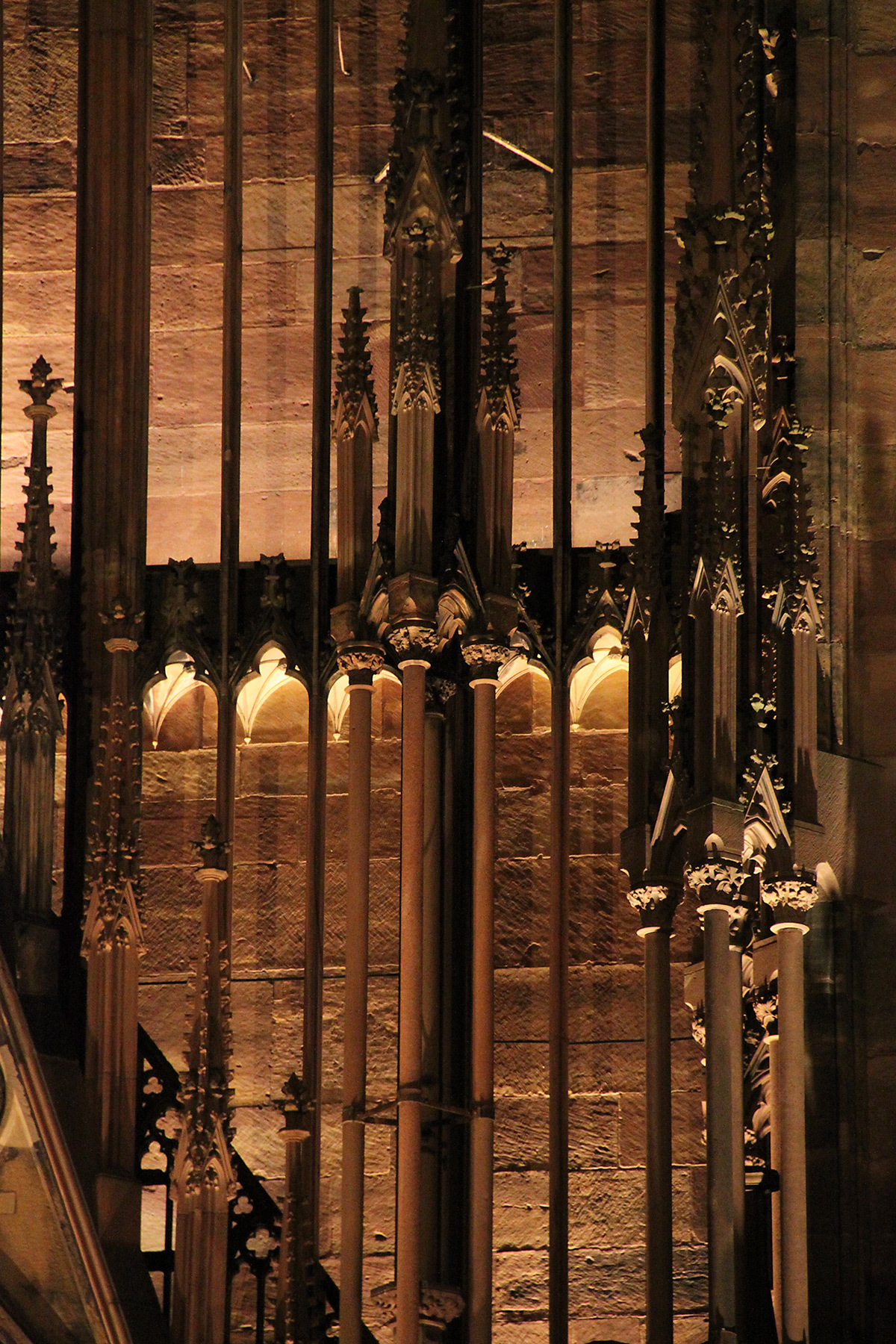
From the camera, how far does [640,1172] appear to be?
14297 millimetres

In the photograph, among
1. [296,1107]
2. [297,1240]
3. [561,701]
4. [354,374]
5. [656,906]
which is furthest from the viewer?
[561,701]

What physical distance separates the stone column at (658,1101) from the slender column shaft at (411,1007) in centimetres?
86

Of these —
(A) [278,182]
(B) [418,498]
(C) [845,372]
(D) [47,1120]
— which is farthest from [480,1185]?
(A) [278,182]

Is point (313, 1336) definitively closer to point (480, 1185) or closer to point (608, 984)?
point (480, 1185)

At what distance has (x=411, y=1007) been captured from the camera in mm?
13195

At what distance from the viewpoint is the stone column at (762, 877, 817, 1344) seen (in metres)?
12.9

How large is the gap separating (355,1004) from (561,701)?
1709 mm

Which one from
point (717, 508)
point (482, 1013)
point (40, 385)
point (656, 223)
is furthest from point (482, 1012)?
point (656, 223)

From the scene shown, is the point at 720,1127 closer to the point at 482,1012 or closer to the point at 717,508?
the point at 482,1012

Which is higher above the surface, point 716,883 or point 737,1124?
point 716,883

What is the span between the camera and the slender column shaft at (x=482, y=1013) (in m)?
13.0

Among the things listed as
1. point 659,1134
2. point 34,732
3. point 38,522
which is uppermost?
point 38,522

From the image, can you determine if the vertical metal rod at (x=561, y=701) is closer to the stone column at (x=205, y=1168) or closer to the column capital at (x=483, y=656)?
the column capital at (x=483, y=656)

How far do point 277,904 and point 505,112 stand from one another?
359 centimetres
